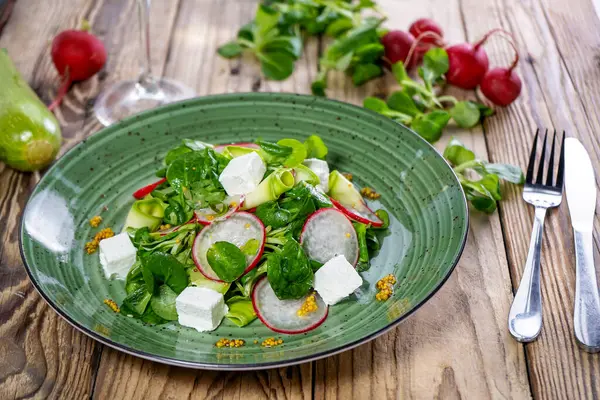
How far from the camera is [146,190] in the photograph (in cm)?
197

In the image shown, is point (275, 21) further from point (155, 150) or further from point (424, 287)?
point (424, 287)

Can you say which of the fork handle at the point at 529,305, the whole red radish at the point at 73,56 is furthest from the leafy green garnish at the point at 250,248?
the whole red radish at the point at 73,56

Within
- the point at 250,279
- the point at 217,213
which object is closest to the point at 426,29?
the point at 217,213

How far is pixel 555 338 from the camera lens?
167 cm

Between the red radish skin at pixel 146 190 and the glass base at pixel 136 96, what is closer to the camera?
the red radish skin at pixel 146 190

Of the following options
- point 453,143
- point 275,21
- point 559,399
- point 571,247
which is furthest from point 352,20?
point 559,399

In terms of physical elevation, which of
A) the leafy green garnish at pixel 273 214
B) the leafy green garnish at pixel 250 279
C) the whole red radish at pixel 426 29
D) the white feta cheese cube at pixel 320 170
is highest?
the whole red radish at pixel 426 29

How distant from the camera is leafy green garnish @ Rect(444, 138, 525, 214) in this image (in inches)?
79.4

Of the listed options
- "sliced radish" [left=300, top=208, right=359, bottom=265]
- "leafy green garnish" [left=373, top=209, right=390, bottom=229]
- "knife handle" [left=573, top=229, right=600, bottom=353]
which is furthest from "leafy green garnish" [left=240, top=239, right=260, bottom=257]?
"knife handle" [left=573, top=229, right=600, bottom=353]

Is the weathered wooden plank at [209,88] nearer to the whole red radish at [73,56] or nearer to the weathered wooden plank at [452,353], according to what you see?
the weathered wooden plank at [452,353]

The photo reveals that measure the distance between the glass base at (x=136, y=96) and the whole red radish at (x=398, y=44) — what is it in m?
0.69

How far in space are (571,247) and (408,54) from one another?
0.95 meters

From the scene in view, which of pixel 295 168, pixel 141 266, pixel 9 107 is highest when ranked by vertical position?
pixel 295 168

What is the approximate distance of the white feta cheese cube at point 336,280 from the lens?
161cm
